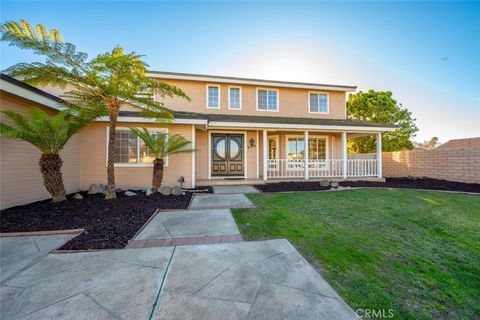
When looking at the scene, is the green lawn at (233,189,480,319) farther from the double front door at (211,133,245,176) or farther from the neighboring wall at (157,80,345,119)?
the neighboring wall at (157,80,345,119)

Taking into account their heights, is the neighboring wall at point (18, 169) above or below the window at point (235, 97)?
below

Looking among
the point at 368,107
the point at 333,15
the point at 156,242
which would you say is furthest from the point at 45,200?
the point at 368,107

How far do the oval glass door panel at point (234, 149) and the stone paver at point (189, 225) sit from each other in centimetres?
569

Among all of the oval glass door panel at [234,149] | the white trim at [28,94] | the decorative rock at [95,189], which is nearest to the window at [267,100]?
the oval glass door panel at [234,149]

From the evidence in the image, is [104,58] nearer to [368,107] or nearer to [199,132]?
[199,132]

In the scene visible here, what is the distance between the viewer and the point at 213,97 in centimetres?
1108

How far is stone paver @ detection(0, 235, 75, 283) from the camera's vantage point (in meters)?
2.55

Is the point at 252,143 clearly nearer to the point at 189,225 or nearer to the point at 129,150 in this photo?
the point at 129,150

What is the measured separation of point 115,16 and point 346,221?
1130cm

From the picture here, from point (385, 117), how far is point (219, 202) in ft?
67.4

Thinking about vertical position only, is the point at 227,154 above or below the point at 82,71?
below

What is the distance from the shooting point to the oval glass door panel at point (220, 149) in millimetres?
10383

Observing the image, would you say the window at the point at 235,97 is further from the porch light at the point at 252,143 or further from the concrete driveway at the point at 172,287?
the concrete driveway at the point at 172,287

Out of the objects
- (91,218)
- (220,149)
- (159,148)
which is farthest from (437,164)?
(91,218)
